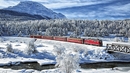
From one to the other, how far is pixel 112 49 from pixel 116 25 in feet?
385

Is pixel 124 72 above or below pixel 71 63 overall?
below

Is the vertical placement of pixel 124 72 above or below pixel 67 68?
below

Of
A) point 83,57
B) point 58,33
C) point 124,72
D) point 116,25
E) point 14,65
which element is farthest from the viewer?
point 116,25

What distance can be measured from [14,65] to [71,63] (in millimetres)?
14883

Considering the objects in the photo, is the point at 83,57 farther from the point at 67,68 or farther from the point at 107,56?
the point at 67,68

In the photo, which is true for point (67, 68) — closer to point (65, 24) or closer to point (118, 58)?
point (118, 58)

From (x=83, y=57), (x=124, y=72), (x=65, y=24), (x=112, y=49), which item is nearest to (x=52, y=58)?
(x=83, y=57)

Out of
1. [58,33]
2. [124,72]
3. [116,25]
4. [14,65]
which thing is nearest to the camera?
[124,72]

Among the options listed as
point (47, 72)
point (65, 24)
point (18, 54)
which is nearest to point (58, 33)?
point (65, 24)

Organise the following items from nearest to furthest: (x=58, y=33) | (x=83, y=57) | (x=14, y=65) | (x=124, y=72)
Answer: (x=124, y=72) → (x=14, y=65) → (x=83, y=57) → (x=58, y=33)

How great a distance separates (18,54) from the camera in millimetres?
40781

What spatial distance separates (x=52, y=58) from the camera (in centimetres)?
3881

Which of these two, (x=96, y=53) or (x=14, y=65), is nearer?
(x=14, y=65)

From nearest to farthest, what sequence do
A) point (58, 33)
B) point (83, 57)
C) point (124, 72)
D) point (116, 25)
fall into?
point (124, 72)
point (83, 57)
point (58, 33)
point (116, 25)
